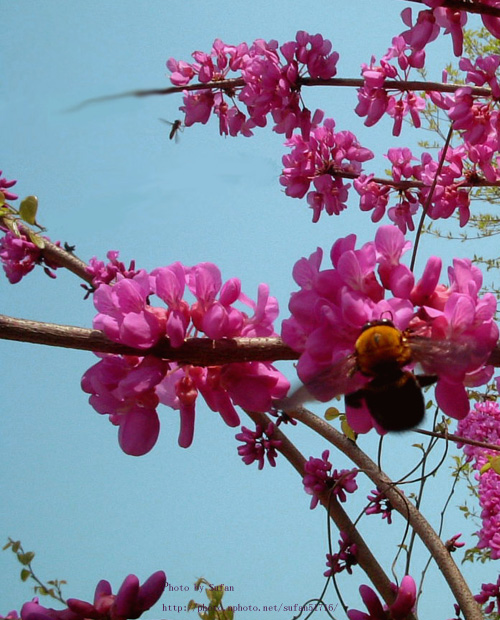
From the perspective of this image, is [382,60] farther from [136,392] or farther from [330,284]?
[136,392]

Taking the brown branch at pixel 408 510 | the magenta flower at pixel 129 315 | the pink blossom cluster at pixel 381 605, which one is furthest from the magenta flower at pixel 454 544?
the magenta flower at pixel 129 315

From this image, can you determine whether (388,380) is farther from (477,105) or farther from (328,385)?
(477,105)

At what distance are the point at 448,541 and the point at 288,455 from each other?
805 millimetres

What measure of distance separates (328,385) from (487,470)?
2.16m

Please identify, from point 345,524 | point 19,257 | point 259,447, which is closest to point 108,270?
point 19,257

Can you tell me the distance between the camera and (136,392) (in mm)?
1091

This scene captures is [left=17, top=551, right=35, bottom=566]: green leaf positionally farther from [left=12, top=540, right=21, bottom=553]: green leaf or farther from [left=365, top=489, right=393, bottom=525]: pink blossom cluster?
[left=365, top=489, right=393, bottom=525]: pink blossom cluster

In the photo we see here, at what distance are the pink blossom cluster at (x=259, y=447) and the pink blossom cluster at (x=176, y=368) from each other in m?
1.75

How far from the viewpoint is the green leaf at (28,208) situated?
5.69 ft

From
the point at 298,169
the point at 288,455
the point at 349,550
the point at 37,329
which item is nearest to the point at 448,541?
the point at 349,550

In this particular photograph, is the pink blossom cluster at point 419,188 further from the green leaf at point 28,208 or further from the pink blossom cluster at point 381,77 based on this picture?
the green leaf at point 28,208

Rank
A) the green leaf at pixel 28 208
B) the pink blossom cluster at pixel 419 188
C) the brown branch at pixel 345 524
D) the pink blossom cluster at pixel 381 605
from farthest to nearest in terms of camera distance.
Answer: the pink blossom cluster at pixel 419 188 → the brown branch at pixel 345 524 → the green leaf at pixel 28 208 → the pink blossom cluster at pixel 381 605

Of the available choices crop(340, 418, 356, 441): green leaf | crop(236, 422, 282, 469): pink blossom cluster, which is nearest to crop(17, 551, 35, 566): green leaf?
crop(236, 422, 282, 469): pink blossom cluster

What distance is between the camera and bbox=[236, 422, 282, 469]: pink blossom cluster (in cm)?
291
